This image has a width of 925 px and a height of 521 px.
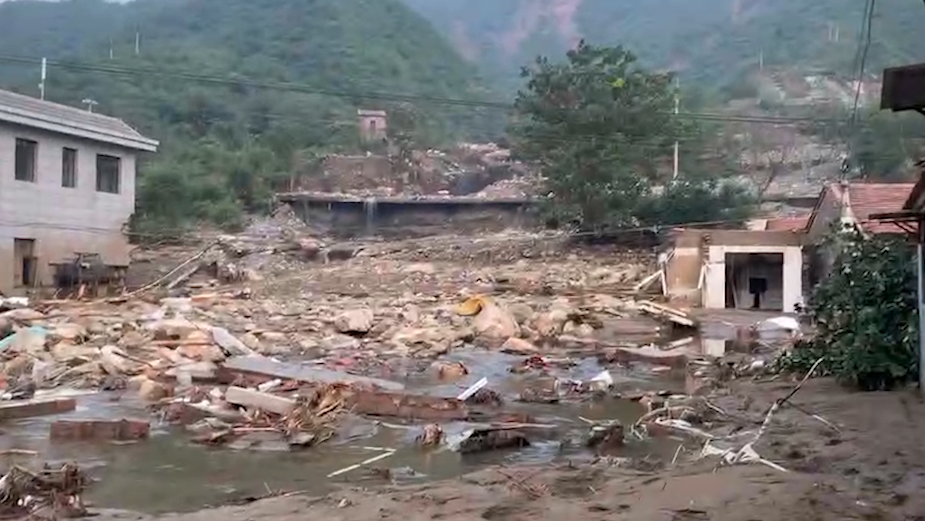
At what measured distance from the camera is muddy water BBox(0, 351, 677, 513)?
28.1ft

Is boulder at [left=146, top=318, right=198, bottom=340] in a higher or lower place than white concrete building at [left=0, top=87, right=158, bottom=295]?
lower

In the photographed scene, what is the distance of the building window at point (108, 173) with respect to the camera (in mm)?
30016

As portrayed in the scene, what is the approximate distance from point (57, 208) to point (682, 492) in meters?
24.6

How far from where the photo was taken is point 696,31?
90.8m

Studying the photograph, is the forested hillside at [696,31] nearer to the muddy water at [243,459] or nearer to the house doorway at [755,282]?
the house doorway at [755,282]

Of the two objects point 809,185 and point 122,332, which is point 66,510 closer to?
Result: point 122,332

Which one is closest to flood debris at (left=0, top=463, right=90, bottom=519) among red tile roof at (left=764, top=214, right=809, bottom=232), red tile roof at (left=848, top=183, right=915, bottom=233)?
red tile roof at (left=848, top=183, right=915, bottom=233)

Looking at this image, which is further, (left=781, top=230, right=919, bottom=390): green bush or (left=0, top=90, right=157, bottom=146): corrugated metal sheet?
(left=0, top=90, right=157, bottom=146): corrugated metal sheet

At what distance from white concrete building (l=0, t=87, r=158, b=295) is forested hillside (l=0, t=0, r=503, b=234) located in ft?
22.2

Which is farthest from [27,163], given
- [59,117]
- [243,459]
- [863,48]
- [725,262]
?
[863,48]

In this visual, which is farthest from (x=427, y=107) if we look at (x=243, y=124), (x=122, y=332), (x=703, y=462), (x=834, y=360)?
(x=703, y=462)

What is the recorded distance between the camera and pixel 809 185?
48.6 meters

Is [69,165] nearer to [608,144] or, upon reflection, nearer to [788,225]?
[608,144]

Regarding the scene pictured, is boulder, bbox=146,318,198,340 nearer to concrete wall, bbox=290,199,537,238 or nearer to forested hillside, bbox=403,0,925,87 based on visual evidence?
concrete wall, bbox=290,199,537,238
